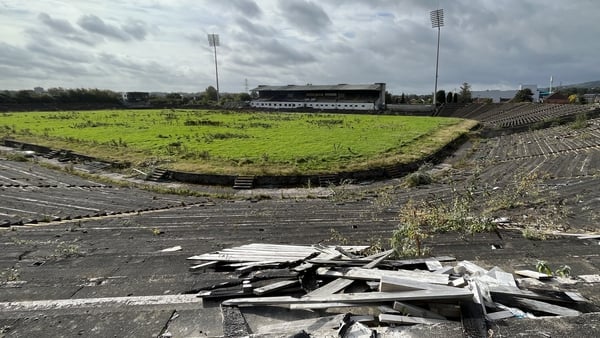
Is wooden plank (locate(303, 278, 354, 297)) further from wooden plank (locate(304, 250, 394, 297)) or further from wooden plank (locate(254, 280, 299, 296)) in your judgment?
wooden plank (locate(254, 280, 299, 296))

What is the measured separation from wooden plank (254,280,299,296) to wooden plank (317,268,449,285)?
15.2 inches

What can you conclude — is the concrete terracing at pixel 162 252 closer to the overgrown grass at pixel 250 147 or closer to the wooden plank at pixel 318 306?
the wooden plank at pixel 318 306

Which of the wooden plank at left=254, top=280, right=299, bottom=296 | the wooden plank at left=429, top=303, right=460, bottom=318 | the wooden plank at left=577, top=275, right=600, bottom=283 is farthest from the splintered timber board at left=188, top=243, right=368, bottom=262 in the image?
the wooden plank at left=577, top=275, right=600, bottom=283

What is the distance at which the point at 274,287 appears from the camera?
373 centimetres

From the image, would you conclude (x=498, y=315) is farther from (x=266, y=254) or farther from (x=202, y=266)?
(x=202, y=266)

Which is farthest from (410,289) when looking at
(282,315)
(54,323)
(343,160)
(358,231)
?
(343,160)

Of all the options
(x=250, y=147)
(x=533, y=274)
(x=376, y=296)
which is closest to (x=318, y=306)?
(x=376, y=296)

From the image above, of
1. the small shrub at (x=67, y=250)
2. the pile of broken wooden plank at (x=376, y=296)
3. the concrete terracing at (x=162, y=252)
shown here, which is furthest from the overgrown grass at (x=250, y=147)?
the pile of broken wooden plank at (x=376, y=296)

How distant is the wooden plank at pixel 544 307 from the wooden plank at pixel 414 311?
939 mm

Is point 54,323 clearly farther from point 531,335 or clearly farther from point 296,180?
point 296,180

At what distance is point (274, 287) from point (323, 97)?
3293 inches

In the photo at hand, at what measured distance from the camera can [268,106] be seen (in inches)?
3403

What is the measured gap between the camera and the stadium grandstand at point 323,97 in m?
78.2

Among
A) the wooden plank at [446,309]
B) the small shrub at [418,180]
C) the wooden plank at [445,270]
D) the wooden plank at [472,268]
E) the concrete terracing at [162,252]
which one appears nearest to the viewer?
the wooden plank at [446,309]
